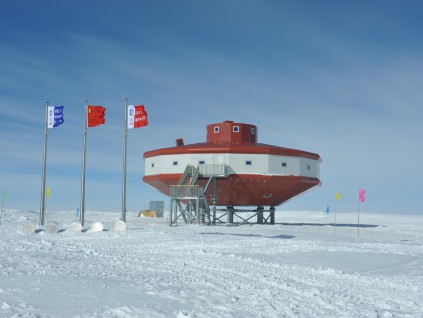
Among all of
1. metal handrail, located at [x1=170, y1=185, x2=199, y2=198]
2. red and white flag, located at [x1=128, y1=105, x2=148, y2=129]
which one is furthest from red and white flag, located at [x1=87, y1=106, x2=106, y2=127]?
metal handrail, located at [x1=170, y1=185, x2=199, y2=198]

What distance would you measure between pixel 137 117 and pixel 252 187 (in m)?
12.5

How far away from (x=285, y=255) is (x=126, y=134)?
670 inches

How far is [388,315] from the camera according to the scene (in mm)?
10086

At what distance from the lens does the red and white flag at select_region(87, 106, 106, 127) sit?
34.0 metres

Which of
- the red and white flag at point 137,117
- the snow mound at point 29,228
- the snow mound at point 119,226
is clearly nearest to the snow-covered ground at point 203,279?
the snow mound at point 29,228

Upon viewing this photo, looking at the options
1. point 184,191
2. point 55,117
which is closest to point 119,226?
point 55,117

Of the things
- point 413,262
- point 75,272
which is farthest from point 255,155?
point 75,272

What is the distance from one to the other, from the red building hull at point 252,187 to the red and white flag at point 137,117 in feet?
31.1

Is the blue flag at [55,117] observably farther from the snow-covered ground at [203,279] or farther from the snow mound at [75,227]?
the snow-covered ground at [203,279]

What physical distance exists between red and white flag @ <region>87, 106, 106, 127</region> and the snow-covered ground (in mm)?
12576

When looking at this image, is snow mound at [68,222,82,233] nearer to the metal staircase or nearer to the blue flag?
the blue flag

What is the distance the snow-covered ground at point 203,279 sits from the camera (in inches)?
374

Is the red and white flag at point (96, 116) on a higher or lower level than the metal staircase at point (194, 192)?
higher

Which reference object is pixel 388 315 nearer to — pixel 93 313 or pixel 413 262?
pixel 93 313
